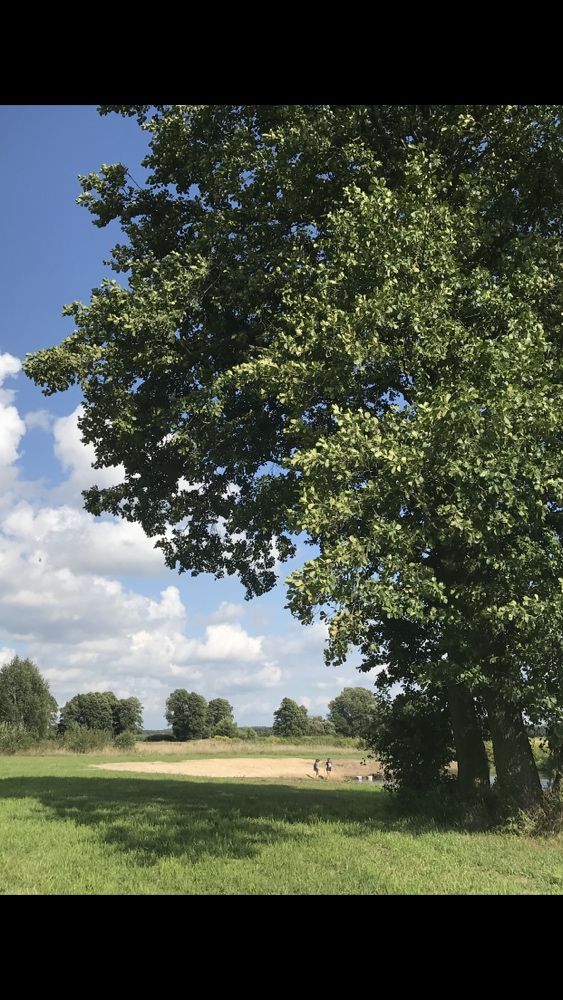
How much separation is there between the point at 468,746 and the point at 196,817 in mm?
7336

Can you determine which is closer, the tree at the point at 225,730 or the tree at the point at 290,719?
the tree at the point at 225,730

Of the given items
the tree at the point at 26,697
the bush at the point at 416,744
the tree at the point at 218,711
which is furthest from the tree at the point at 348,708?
the bush at the point at 416,744

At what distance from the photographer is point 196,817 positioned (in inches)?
664

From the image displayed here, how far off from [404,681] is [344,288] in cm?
1128

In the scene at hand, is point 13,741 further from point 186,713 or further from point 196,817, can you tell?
point 186,713

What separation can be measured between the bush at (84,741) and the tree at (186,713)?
64.4 metres

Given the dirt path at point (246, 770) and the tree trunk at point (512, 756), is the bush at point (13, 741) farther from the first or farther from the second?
the tree trunk at point (512, 756)

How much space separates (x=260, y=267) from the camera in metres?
17.6

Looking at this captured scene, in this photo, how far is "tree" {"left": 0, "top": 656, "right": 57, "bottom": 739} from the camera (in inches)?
3804

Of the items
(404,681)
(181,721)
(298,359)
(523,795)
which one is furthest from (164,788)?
(181,721)

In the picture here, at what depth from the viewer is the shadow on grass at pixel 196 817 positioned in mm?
12977

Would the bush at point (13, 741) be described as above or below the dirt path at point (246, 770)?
above

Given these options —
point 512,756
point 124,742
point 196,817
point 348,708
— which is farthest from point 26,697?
point 512,756

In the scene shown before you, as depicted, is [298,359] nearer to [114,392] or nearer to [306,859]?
[114,392]
